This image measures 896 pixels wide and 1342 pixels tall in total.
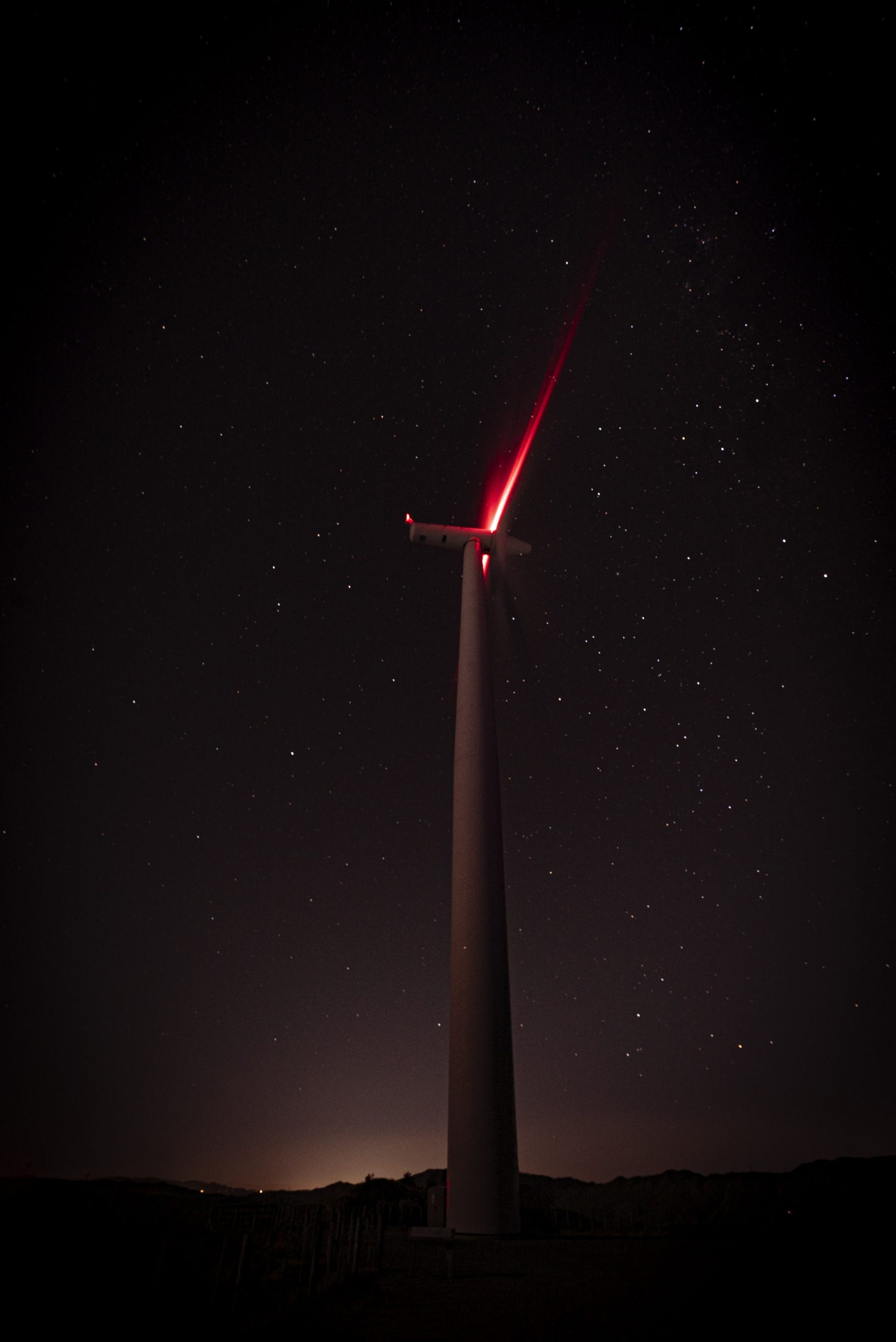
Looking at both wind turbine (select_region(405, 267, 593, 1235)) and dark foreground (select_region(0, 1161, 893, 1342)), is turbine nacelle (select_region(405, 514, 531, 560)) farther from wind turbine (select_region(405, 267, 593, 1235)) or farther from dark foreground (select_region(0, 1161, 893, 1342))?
dark foreground (select_region(0, 1161, 893, 1342))

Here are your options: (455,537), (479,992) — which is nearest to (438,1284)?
(479,992)

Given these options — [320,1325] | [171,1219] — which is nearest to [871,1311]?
[320,1325]

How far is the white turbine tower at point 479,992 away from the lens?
14.0 metres

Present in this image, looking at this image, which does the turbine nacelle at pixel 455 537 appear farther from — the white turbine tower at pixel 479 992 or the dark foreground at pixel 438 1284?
the dark foreground at pixel 438 1284

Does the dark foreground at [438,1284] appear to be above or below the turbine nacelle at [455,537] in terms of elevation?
below

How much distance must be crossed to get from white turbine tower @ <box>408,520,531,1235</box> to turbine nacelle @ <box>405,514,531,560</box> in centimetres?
711

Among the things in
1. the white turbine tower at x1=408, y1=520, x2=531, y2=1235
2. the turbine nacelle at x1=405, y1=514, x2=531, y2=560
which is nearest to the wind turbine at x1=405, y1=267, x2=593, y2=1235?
the white turbine tower at x1=408, y1=520, x2=531, y2=1235

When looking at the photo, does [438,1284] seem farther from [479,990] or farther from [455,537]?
[455,537]

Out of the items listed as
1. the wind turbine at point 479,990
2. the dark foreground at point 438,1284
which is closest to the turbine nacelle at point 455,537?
the wind turbine at point 479,990

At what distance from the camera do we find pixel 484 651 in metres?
22.2

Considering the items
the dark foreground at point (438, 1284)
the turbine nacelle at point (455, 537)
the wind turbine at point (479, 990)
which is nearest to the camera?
the dark foreground at point (438, 1284)

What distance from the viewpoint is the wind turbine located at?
13984 millimetres

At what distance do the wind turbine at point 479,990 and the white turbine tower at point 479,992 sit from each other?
0.02 metres

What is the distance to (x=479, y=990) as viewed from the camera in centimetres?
1571
